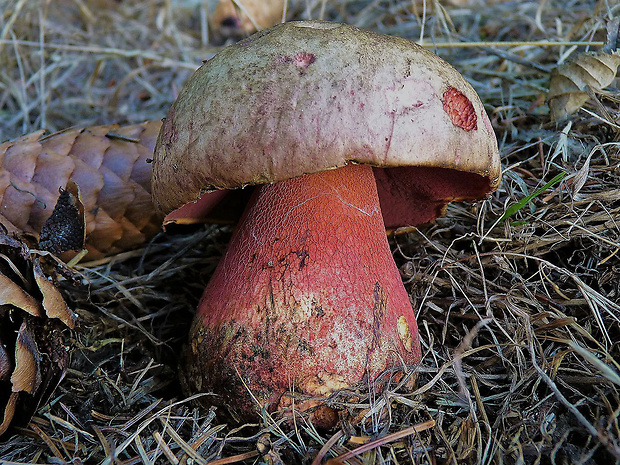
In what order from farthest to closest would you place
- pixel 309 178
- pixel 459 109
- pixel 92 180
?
pixel 92 180 < pixel 309 178 < pixel 459 109

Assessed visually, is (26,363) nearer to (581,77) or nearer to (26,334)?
(26,334)

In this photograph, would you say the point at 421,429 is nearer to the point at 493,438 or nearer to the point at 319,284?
the point at 493,438

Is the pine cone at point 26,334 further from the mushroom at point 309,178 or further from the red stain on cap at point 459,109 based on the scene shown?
the red stain on cap at point 459,109

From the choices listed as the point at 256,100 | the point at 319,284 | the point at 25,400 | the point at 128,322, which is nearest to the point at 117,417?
the point at 25,400

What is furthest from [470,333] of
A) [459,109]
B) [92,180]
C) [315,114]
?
[92,180]

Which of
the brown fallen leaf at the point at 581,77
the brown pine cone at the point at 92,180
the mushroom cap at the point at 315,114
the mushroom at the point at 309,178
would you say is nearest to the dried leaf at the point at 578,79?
the brown fallen leaf at the point at 581,77
